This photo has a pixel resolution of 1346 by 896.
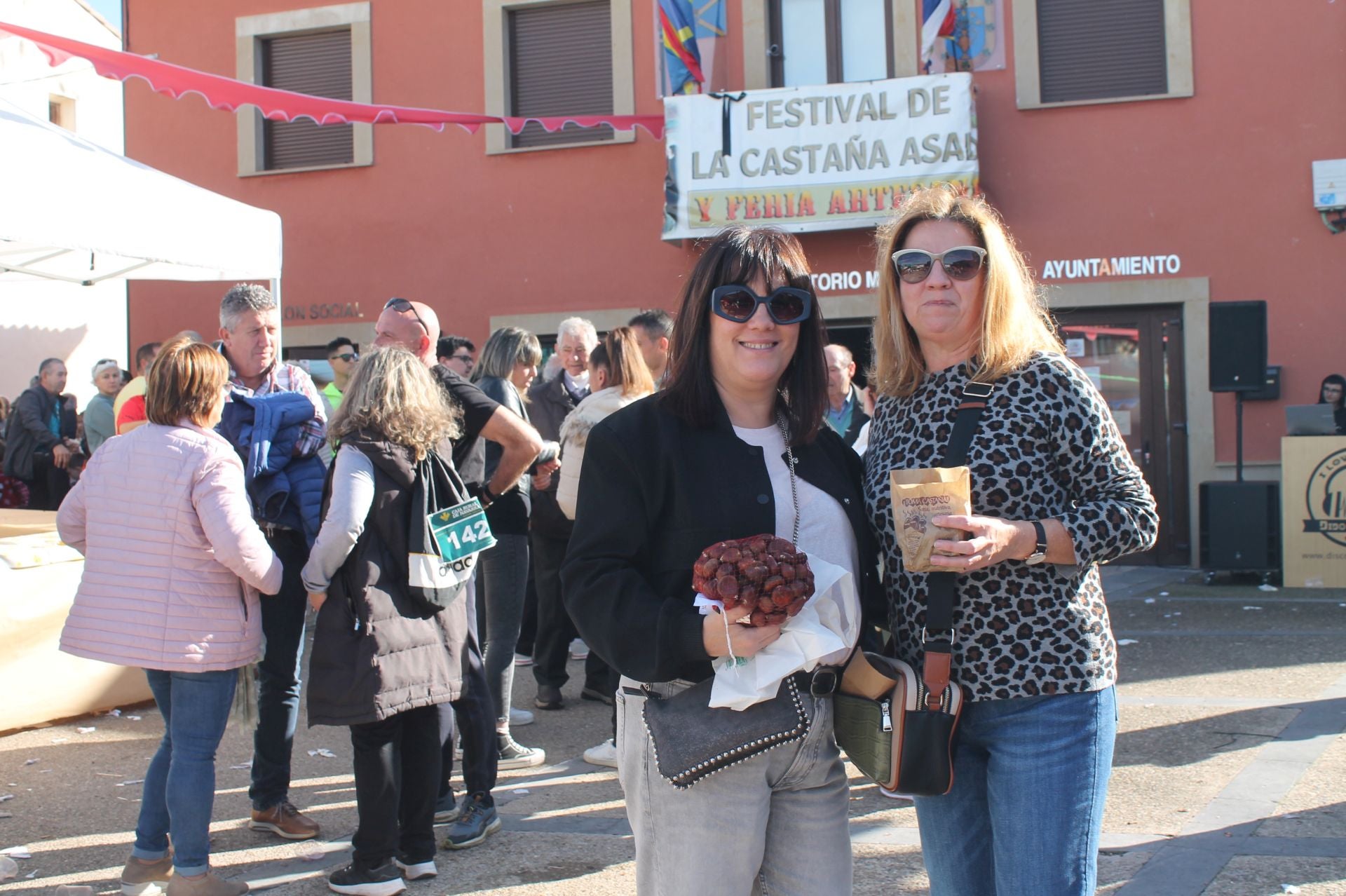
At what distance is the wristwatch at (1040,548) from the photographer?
2.37m

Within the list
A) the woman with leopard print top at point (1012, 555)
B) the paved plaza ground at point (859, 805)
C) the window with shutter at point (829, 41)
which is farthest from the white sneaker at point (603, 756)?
the window with shutter at point (829, 41)

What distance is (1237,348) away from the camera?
1146cm

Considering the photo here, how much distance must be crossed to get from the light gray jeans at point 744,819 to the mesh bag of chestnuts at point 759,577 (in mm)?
280

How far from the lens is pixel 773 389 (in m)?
2.61

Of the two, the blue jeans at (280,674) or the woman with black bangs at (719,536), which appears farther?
the blue jeans at (280,674)

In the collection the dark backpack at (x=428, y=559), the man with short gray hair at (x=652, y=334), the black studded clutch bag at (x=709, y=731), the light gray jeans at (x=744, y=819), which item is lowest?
the light gray jeans at (x=744, y=819)

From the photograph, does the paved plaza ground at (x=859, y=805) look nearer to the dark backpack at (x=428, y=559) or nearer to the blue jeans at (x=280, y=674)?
the blue jeans at (x=280, y=674)

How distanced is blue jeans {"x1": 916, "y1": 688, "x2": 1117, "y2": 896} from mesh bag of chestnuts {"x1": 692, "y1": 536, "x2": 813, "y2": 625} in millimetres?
527

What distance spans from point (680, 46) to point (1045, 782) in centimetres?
1222

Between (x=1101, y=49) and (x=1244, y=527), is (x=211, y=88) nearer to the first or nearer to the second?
(x=1101, y=49)

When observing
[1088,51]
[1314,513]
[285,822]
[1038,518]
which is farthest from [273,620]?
[1088,51]

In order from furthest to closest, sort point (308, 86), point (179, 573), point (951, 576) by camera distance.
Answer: point (308, 86) < point (179, 573) < point (951, 576)

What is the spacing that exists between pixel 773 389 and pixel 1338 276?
11.6 meters

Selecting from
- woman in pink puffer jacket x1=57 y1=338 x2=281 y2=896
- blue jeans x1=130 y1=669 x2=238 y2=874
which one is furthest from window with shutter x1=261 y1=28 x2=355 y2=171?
blue jeans x1=130 y1=669 x2=238 y2=874
